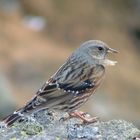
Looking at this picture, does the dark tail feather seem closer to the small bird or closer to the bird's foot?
the small bird

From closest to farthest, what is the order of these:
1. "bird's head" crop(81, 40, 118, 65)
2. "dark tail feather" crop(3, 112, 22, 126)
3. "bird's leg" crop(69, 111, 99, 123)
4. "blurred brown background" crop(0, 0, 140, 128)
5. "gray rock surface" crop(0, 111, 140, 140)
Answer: "gray rock surface" crop(0, 111, 140, 140)
"dark tail feather" crop(3, 112, 22, 126)
"bird's leg" crop(69, 111, 99, 123)
"bird's head" crop(81, 40, 118, 65)
"blurred brown background" crop(0, 0, 140, 128)

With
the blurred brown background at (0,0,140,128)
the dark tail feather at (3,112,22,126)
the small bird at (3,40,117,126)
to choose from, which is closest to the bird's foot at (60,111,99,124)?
the small bird at (3,40,117,126)

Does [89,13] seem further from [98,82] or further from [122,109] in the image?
[98,82]

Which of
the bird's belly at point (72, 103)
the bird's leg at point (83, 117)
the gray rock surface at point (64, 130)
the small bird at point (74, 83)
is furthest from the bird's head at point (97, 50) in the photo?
the gray rock surface at point (64, 130)

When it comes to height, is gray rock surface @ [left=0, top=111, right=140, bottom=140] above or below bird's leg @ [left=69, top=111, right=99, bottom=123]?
below

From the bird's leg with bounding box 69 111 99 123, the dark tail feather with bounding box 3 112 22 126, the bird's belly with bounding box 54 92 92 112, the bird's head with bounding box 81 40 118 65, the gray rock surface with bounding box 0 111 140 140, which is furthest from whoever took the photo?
the bird's head with bounding box 81 40 118 65

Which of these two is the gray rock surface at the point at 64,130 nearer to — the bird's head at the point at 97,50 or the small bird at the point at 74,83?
the small bird at the point at 74,83
